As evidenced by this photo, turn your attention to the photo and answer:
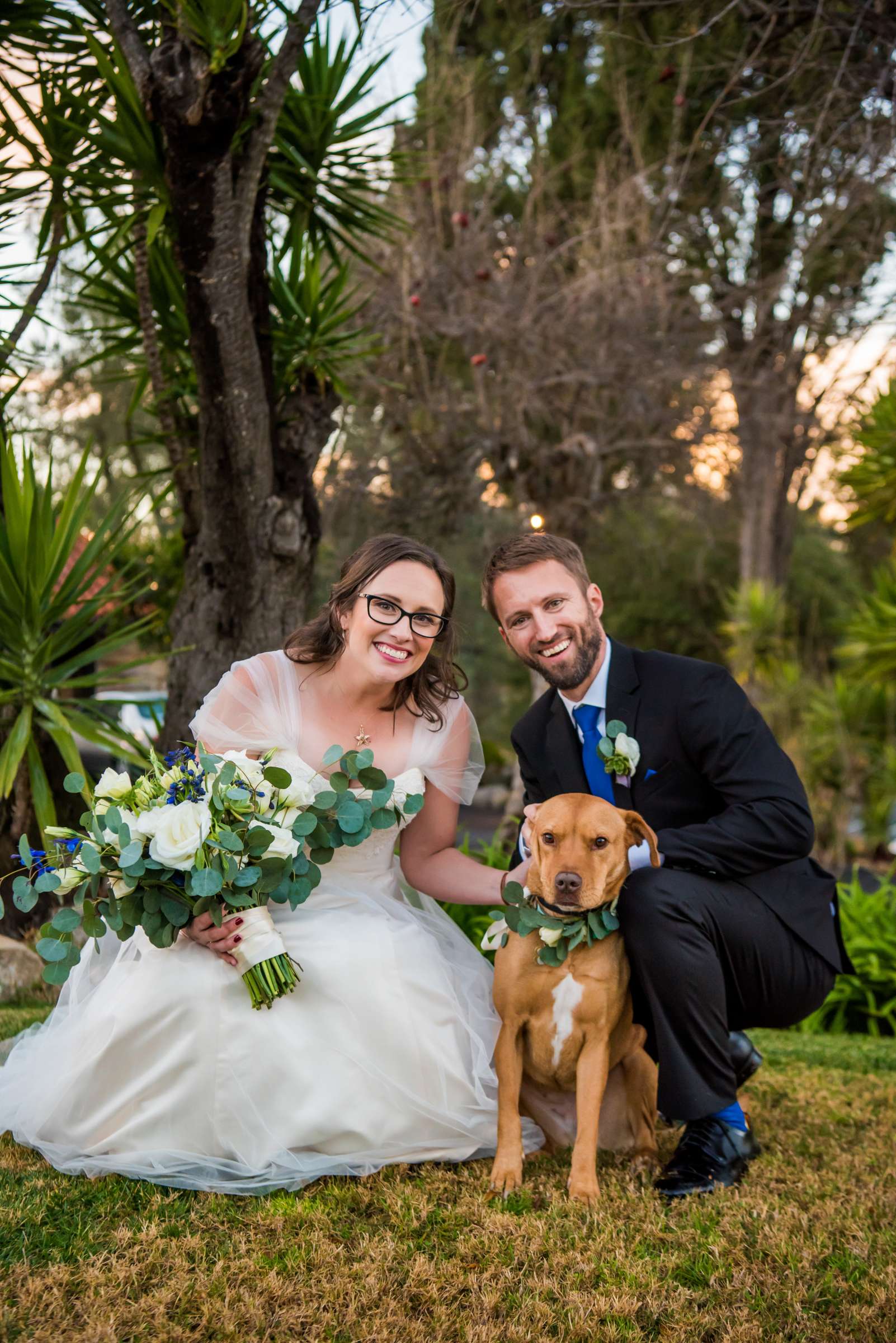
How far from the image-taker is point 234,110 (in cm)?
398

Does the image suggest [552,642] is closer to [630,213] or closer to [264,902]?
[264,902]

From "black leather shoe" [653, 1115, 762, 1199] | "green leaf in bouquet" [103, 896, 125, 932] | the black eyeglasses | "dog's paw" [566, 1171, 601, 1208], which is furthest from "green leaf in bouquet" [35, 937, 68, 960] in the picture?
"black leather shoe" [653, 1115, 762, 1199]

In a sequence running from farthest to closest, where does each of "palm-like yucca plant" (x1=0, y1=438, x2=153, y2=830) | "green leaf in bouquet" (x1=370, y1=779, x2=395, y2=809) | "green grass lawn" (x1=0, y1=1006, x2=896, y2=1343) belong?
"palm-like yucca plant" (x1=0, y1=438, x2=153, y2=830)
"green leaf in bouquet" (x1=370, y1=779, x2=395, y2=809)
"green grass lawn" (x1=0, y1=1006, x2=896, y2=1343)

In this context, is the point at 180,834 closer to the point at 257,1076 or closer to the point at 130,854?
the point at 130,854

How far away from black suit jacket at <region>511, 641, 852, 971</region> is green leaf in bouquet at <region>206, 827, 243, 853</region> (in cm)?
114

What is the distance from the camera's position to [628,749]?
3037mm

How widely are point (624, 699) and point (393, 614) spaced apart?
734 millimetres

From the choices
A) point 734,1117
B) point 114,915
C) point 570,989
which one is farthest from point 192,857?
point 734,1117

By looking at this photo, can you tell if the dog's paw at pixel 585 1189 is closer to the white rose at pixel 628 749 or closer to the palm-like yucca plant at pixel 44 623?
the white rose at pixel 628 749

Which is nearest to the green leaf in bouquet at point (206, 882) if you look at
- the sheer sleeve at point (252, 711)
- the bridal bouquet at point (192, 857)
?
the bridal bouquet at point (192, 857)

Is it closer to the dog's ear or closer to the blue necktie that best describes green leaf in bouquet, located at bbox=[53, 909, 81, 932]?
the dog's ear

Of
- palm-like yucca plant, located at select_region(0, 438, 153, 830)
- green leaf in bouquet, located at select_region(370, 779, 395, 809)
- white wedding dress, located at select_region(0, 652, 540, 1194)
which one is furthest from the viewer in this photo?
palm-like yucca plant, located at select_region(0, 438, 153, 830)

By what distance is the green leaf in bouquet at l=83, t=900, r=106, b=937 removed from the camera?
257cm

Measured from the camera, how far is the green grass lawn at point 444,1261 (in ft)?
6.44
